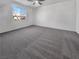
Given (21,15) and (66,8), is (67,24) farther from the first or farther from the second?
(21,15)

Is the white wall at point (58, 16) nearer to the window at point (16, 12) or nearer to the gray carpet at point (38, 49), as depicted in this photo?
the window at point (16, 12)

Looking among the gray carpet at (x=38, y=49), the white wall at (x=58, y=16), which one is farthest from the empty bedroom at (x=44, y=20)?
the gray carpet at (x=38, y=49)

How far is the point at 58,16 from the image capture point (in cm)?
754

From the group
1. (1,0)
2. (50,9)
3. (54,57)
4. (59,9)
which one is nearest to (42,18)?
(50,9)

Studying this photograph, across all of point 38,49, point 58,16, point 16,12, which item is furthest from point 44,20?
point 38,49

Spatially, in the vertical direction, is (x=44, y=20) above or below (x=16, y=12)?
below

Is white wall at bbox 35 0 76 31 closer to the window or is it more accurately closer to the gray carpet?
the window

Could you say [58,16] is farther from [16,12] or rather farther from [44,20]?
[16,12]

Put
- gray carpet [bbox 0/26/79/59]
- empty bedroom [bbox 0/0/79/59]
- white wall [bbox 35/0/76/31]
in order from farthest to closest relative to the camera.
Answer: white wall [bbox 35/0/76/31], empty bedroom [bbox 0/0/79/59], gray carpet [bbox 0/26/79/59]


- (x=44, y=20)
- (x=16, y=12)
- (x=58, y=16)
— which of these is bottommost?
(x=44, y=20)

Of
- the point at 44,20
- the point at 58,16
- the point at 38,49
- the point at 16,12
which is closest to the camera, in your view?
the point at 38,49

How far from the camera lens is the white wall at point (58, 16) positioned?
20.8 feet

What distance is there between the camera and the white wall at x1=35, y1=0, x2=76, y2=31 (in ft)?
20.8

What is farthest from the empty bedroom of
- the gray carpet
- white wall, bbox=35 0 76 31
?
the gray carpet
